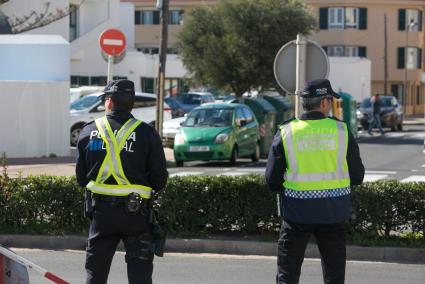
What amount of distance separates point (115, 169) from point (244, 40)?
31677 millimetres

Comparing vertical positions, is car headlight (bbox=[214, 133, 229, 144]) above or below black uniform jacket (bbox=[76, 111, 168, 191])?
below

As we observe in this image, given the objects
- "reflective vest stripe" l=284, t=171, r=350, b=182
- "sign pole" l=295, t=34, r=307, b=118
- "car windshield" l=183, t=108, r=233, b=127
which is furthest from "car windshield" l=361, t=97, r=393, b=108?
"reflective vest stripe" l=284, t=171, r=350, b=182

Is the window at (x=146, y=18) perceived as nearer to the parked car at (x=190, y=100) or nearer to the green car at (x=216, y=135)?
the parked car at (x=190, y=100)

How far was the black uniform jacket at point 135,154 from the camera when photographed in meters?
6.40

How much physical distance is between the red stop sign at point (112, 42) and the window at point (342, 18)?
4783 cm

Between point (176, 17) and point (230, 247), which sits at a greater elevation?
point (176, 17)

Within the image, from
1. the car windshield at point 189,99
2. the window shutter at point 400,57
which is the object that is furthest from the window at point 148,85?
the window shutter at point 400,57

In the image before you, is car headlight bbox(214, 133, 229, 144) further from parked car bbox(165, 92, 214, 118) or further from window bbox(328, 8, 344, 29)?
window bbox(328, 8, 344, 29)

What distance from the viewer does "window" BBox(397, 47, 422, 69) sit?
68.2 meters

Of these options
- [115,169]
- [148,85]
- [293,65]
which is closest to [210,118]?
[293,65]

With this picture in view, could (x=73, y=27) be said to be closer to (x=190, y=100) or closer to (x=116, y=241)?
(x=190, y=100)

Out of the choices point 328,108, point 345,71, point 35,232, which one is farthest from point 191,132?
point 345,71

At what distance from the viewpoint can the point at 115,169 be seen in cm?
642

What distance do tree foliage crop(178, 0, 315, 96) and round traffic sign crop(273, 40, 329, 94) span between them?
2472 cm
